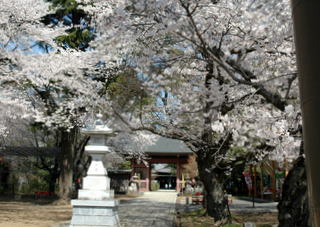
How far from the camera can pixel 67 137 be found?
21719 millimetres

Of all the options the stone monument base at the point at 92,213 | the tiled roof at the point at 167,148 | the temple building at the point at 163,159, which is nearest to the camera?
the stone monument base at the point at 92,213

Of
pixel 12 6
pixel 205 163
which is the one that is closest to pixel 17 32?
pixel 12 6

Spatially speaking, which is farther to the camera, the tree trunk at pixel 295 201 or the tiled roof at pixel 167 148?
the tiled roof at pixel 167 148

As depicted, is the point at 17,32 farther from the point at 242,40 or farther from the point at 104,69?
the point at 242,40

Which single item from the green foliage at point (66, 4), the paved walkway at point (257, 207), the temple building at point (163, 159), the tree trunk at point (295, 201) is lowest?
the paved walkway at point (257, 207)

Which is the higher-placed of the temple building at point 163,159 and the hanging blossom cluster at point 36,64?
the hanging blossom cluster at point 36,64

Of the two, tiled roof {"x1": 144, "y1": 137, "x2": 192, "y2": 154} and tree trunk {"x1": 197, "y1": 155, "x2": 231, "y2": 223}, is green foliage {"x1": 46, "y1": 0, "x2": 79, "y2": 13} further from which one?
tiled roof {"x1": 144, "y1": 137, "x2": 192, "y2": 154}

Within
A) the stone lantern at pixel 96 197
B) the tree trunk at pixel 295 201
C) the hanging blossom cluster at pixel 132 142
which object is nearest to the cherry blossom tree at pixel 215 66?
the tree trunk at pixel 295 201

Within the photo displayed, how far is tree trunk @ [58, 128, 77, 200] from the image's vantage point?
21469 mm

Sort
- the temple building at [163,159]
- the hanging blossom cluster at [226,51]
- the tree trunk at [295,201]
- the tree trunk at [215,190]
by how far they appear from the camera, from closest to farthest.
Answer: the hanging blossom cluster at [226,51], the tree trunk at [295,201], the tree trunk at [215,190], the temple building at [163,159]

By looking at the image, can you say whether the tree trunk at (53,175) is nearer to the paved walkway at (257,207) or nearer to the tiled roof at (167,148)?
the tiled roof at (167,148)

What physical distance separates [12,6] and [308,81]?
1257 cm

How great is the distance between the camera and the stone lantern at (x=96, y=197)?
31.2ft

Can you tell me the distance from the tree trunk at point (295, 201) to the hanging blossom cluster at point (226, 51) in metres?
0.97
